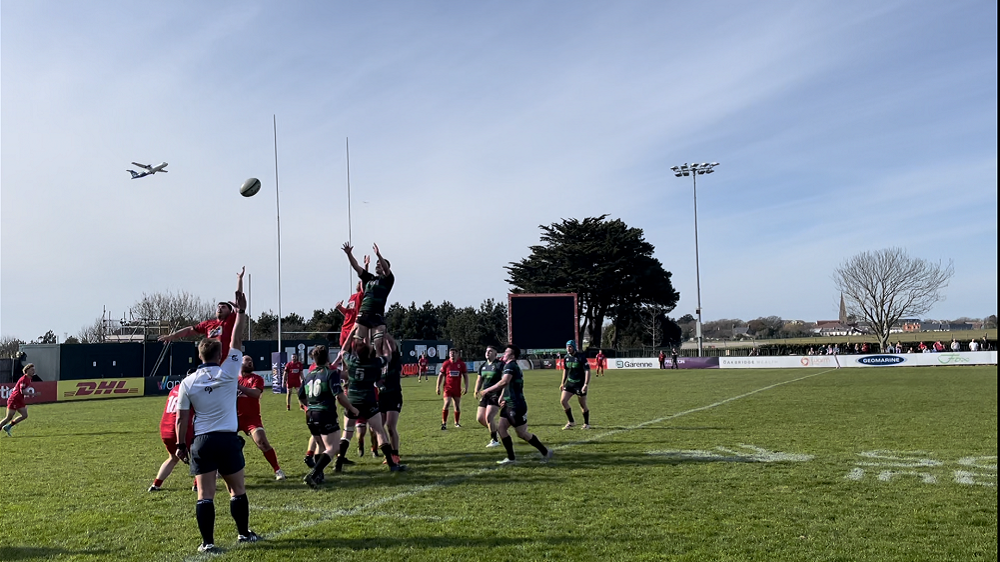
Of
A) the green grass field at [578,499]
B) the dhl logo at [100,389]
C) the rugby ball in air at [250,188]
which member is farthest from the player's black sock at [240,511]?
the dhl logo at [100,389]

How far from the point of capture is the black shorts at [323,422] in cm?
998

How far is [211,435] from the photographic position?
6570 millimetres

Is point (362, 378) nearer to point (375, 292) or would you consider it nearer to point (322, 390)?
point (322, 390)

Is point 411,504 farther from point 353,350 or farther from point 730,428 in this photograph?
point 730,428

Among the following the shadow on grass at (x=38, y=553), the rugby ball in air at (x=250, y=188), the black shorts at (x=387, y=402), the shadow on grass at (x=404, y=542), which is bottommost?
the shadow on grass at (x=404, y=542)

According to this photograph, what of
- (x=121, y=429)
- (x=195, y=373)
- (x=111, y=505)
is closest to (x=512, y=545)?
(x=195, y=373)

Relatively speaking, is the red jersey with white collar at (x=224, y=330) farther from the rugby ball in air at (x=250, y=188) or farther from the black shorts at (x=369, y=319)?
the rugby ball in air at (x=250, y=188)

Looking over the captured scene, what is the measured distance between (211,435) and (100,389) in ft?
112

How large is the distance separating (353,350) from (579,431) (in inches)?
249

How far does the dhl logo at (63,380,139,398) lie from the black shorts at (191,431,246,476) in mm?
33179

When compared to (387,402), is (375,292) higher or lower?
higher

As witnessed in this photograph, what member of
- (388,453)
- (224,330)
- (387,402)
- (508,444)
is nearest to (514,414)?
(508,444)

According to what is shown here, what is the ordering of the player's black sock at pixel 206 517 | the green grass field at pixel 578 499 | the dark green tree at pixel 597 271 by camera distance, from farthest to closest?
the dark green tree at pixel 597 271
the green grass field at pixel 578 499
the player's black sock at pixel 206 517

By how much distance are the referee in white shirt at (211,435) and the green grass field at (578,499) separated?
400mm
